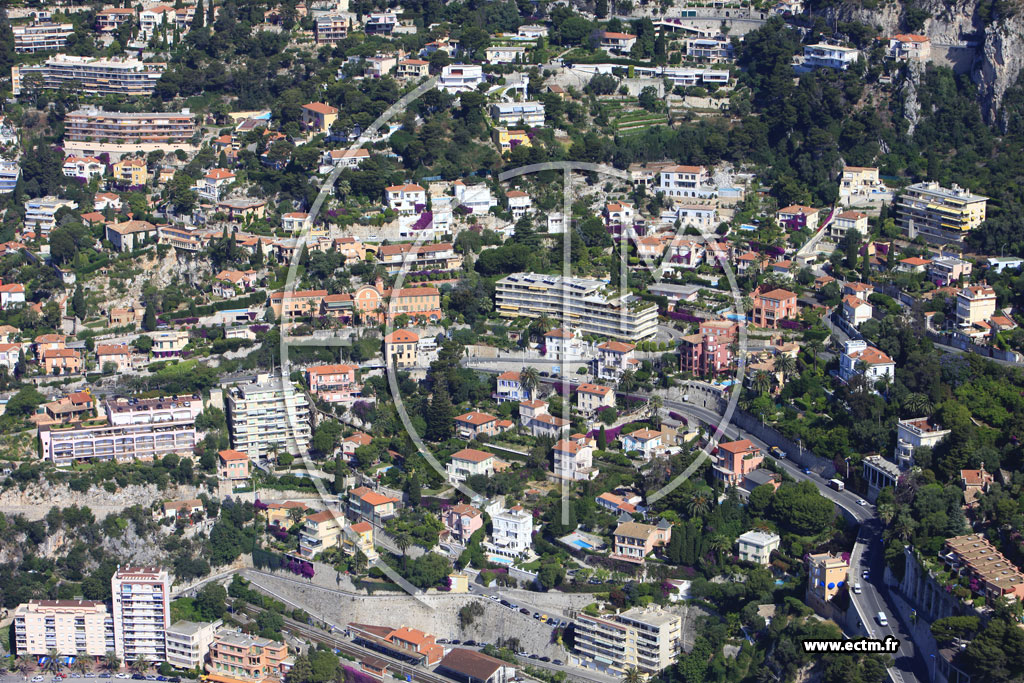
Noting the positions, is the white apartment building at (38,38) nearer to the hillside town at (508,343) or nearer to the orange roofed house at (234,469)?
the hillside town at (508,343)

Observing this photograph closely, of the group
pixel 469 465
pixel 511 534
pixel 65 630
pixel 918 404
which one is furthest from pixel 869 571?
pixel 65 630

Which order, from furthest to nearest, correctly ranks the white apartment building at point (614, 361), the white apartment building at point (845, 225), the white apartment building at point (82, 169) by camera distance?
the white apartment building at point (82, 169) → the white apartment building at point (845, 225) → the white apartment building at point (614, 361)

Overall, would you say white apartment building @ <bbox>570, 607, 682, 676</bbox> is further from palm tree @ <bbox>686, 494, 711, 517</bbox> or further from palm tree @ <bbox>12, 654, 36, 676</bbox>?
palm tree @ <bbox>12, 654, 36, 676</bbox>

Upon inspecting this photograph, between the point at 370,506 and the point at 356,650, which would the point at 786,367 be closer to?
the point at 370,506

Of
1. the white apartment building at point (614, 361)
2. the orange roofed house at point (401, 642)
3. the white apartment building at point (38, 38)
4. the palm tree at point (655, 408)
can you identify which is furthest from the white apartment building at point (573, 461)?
the white apartment building at point (38, 38)

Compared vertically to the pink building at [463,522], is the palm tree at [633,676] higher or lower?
lower

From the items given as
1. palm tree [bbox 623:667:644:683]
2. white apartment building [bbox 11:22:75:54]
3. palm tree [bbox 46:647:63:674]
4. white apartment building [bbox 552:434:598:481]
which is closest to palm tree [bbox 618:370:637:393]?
white apartment building [bbox 552:434:598:481]

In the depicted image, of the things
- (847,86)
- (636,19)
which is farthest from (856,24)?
(636,19)
